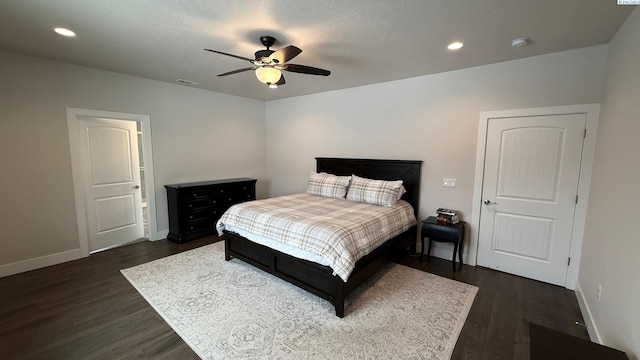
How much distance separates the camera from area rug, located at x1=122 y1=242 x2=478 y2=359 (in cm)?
204

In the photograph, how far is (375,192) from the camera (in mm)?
3791

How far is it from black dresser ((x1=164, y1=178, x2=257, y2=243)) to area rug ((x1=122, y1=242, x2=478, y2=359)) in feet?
3.22

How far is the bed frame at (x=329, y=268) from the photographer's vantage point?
2529 millimetres

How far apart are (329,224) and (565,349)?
187 cm

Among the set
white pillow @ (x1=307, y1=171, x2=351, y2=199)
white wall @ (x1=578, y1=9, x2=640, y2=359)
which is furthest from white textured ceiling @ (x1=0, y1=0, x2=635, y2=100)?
white pillow @ (x1=307, y1=171, x2=351, y2=199)

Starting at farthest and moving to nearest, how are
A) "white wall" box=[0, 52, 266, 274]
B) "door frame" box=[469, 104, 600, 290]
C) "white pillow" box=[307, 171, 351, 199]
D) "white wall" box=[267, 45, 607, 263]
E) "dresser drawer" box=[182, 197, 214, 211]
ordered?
1. "dresser drawer" box=[182, 197, 214, 211]
2. "white pillow" box=[307, 171, 351, 199]
3. "white wall" box=[0, 52, 266, 274]
4. "white wall" box=[267, 45, 607, 263]
5. "door frame" box=[469, 104, 600, 290]

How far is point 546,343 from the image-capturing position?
1.45m

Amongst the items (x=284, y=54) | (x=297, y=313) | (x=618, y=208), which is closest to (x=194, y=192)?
(x=297, y=313)

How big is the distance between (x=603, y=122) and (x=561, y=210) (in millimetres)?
1006

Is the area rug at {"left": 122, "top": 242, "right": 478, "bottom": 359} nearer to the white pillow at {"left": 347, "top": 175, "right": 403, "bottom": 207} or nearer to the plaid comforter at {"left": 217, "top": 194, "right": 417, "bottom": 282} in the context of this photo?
the plaid comforter at {"left": 217, "top": 194, "right": 417, "bottom": 282}

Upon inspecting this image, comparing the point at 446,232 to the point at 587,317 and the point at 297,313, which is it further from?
the point at 297,313

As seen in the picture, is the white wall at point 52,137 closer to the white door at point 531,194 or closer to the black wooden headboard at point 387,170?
the black wooden headboard at point 387,170

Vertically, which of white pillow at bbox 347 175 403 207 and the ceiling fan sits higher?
the ceiling fan

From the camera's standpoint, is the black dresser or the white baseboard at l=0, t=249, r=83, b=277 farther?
the black dresser
